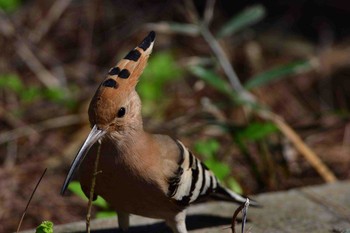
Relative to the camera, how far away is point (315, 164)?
4.12 meters

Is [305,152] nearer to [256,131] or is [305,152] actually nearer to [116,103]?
[256,131]

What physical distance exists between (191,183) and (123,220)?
31 cm

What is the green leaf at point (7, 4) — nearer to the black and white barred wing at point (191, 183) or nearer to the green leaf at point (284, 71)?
the green leaf at point (284, 71)

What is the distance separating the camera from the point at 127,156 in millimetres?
2600

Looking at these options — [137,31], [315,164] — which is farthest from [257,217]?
[137,31]

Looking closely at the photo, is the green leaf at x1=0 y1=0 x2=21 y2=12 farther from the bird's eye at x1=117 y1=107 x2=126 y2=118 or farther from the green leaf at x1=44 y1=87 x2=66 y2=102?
the bird's eye at x1=117 y1=107 x2=126 y2=118

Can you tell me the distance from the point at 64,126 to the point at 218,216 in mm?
1790

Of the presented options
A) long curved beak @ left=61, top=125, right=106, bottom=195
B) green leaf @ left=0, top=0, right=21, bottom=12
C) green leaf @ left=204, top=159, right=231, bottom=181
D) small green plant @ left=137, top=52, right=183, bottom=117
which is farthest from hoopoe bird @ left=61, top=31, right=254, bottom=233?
green leaf @ left=0, top=0, right=21, bottom=12

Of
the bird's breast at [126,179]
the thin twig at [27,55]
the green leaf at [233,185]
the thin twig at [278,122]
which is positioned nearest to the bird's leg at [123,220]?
the bird's breast at [126,179]

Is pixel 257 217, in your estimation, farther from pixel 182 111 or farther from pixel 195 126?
pixel 182 111

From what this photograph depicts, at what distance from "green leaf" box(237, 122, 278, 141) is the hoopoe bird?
1.08 metres

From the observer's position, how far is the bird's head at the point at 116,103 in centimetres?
254

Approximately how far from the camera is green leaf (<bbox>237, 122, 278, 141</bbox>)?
12.3 ft

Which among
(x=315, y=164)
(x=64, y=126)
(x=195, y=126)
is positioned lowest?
(x=315, y=164)
